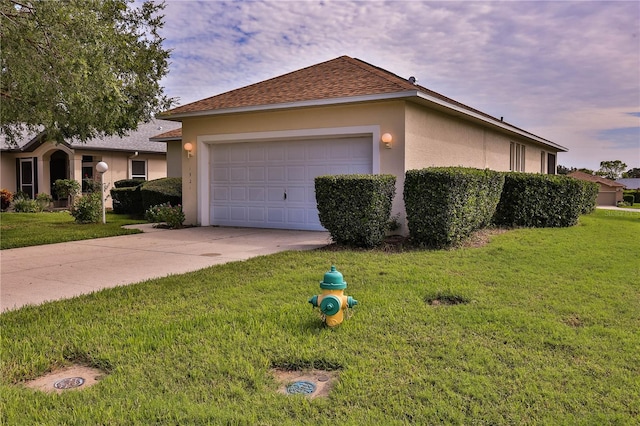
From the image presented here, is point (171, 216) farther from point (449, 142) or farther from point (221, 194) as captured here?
point (449, 142)

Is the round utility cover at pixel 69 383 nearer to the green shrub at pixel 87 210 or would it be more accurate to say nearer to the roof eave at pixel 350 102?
the roof eave at pixel 350 102

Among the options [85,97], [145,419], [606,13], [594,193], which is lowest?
[145,419]

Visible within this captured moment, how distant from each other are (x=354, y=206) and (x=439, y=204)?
1.49 m

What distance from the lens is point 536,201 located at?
12.1 m

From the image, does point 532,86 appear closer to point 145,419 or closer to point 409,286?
point 409,286

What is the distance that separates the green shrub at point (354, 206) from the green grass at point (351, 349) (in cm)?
208

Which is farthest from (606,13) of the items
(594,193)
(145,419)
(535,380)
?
(145,419)

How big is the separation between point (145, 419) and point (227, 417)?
1.57 feet

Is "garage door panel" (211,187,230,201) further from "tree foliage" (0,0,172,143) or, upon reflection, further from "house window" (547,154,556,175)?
"house window" (547,154,556,175)

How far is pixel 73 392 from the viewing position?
3166mm

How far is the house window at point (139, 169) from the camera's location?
74.6 ft

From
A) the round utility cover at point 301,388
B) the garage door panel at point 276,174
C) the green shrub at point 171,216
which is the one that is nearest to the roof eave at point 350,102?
the garage door panel at point 276,174

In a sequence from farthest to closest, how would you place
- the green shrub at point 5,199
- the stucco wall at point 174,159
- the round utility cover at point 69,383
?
1. the green shrub at point 5,199
2. the stucco wall at point 174,159
3. the round utility cover at point 69,383

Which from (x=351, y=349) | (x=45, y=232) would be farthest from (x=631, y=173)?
(x=351, y=349)
